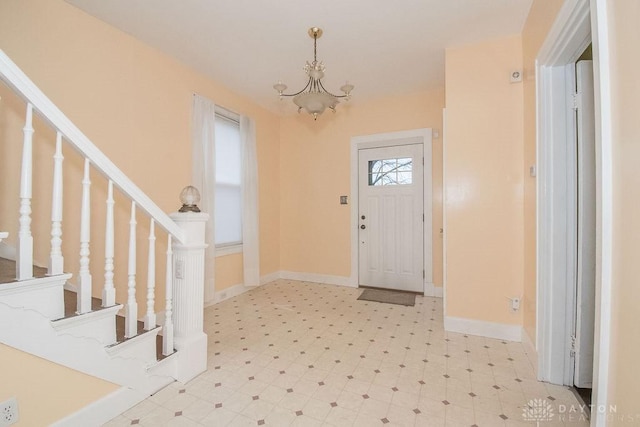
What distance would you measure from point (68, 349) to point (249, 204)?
2.82 meters

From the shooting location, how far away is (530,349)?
2.30 meters

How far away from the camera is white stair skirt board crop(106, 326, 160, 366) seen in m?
1.60

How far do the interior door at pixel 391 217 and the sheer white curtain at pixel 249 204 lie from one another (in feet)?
5.28

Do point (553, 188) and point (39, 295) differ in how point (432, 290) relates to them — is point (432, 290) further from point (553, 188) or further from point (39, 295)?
point (39, 295)

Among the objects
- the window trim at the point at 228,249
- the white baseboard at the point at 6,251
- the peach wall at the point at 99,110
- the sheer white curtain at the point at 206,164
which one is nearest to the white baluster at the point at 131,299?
the peach wall at the point at 99,110

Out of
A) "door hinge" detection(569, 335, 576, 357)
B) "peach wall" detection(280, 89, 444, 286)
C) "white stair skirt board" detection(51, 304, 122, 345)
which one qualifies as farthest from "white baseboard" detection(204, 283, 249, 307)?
"door hinge" detection(569, 335, 576, 357)

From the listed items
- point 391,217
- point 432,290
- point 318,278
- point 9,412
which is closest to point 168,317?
point 9,412

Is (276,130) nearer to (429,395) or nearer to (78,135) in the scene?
(78,135)

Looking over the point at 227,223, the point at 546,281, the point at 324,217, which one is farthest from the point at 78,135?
the point at 324,217

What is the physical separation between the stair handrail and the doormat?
8.97ft

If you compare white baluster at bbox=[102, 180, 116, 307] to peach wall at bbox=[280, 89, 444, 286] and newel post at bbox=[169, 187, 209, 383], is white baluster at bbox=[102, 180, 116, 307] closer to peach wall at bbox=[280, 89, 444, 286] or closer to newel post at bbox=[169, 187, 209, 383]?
newel post at bbox=[169, 187, 209, 383]

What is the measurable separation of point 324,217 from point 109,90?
124 inches

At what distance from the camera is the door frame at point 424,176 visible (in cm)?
393

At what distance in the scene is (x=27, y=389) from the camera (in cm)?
Answer: 128
